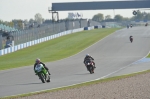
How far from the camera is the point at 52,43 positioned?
244 feet

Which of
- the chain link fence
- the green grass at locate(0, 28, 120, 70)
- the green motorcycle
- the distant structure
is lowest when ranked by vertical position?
the green grass at locate(0, 28, 120, 70)

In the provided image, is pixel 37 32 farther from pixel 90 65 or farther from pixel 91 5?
pixel 91 5

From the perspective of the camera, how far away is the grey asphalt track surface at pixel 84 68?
25350 millimetres

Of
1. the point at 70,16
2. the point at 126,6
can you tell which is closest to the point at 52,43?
the point at 126,6

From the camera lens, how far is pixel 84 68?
122 ft

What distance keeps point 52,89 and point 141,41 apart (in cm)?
5004

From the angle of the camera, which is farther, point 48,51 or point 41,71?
point 48,51

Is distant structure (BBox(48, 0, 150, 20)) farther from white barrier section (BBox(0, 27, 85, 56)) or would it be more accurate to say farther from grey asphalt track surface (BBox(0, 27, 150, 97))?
grey asphalt track surface (BBox(0, 27, 150, 97))

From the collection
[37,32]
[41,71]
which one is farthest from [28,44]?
[41,71]

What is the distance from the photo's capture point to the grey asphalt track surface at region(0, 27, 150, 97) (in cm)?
2535

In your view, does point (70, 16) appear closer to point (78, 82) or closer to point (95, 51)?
point (95, 51)

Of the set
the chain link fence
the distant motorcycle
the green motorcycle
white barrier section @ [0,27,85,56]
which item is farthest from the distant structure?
the green motorcycle

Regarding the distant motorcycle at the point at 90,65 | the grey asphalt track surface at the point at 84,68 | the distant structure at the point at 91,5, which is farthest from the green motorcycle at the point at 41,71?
the distant structure at the point at 91,5

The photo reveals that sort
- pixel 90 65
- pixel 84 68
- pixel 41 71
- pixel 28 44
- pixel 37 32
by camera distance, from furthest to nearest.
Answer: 1. pixel 37 32
2. pixel 28 44
3. pixel 84 68
4. pixel 90 65
5. pixel 41 71
